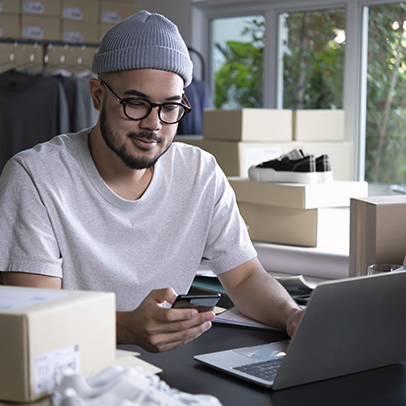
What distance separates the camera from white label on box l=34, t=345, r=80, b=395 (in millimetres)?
629

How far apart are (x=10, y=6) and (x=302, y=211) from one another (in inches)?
101

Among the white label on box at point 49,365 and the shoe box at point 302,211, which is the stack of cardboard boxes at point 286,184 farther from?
the white label on box at point 49,365

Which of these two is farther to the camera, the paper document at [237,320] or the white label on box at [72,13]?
the white label on box at [72,13]

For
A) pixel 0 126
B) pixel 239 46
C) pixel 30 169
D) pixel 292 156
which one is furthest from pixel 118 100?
pixel 239 46

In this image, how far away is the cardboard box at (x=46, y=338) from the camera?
62cm

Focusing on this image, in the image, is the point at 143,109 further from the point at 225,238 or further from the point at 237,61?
the point at 237,61

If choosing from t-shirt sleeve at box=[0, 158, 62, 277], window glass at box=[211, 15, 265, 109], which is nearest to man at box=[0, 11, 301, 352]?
t-shirt sleeve at box=[0, 158, 62, 277]

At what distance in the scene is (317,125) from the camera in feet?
9.21

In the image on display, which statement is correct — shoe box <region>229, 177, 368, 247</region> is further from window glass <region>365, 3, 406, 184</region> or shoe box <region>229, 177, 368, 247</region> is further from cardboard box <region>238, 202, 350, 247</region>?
window glass <region>365, 3, 406, 184</region>

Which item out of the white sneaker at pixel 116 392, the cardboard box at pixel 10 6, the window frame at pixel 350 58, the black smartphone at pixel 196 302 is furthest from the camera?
the cardboard box at pixel 10 6

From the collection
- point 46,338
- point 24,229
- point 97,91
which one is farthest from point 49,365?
point 97,91

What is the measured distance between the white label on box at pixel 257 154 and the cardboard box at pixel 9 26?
1977 mm

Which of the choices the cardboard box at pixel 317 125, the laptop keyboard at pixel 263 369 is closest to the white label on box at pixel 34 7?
the cardboard box at pixel 317 125

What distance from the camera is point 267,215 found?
209 cm
